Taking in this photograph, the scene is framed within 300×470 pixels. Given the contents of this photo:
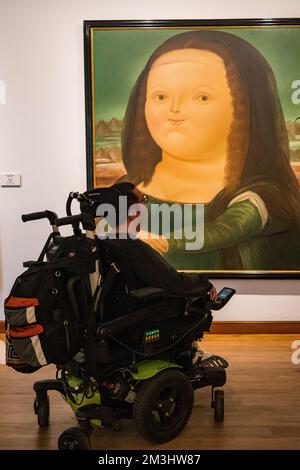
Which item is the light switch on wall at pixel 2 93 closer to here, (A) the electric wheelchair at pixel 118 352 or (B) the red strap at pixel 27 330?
(A) the electric wheelchair at pixel 118 352

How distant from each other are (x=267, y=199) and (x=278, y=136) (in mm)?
425

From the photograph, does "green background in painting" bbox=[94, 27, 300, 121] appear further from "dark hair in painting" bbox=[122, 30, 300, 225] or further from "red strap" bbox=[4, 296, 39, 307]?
"red strap" bbox=[4, 296, 39, 307]

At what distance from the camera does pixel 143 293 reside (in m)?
2.04

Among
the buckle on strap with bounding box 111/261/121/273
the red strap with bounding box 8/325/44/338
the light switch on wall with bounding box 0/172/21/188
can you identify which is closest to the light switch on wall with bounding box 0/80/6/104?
the light switch on wall with bounding box 0/172/21/188

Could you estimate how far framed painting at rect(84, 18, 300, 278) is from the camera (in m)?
3.36

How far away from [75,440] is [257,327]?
192 cm

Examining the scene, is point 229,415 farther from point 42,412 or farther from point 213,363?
point 42,412

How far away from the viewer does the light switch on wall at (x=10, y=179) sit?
349 cm

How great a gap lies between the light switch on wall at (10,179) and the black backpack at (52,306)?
63.0 inches

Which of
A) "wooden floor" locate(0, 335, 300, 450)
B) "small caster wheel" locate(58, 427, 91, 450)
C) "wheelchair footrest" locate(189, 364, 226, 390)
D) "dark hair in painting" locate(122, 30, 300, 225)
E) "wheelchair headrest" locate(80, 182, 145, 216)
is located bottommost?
"wooden floor" locate(0, 335, 300, 450)

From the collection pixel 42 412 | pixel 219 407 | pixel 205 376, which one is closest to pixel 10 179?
pixel 42 412

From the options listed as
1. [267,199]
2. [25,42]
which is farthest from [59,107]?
[267,199]

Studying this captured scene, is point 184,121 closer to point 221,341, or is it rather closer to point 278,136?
point 278,136

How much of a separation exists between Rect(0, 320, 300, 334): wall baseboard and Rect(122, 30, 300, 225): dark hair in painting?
2.38ft
